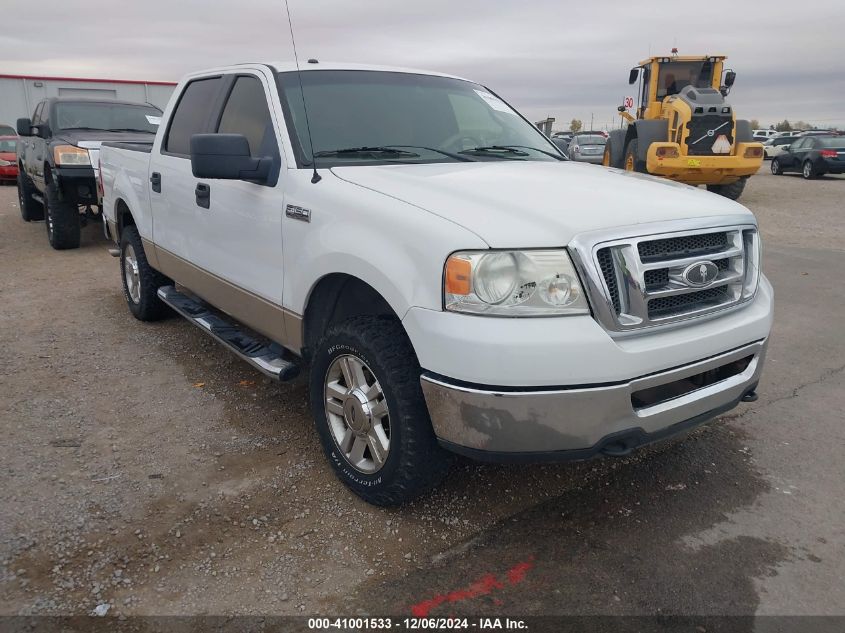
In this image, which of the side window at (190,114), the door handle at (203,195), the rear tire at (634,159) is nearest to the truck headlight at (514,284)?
the door handle at (203,195)

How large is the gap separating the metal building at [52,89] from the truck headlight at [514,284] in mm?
23898

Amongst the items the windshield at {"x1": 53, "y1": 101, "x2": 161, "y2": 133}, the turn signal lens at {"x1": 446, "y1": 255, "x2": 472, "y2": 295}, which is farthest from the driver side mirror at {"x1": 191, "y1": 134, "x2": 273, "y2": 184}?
the windshield at {"x1": 53, "y1": 101, "x2": 161, "y2": 133}

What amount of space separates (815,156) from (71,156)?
21980 mm

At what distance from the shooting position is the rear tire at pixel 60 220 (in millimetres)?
8875

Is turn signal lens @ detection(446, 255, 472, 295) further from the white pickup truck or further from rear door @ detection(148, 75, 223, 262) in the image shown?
rear door @ detection(148, 75, 223, 262)

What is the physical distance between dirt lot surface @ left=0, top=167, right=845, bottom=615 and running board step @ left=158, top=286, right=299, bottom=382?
1.38ft

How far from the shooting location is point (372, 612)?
2.42 metres

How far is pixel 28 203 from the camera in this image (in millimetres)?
11523

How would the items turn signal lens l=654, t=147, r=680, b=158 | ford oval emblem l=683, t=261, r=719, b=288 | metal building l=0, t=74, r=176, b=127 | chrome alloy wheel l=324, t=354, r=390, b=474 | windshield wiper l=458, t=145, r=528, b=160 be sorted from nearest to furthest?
ford oval emblem l=683, t=261, r=719, b=288 → chrome alloy wheel l=324, t=354, r=390, b=474 → windshield wiper l=458, t=145, r=528, b=160 → turn signal lens l=654, t=147, r=680, b=158 → metal building l=0, t=74, r=176, b=127

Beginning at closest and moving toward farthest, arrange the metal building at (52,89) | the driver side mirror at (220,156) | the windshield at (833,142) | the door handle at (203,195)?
the driver side mirror at (220,156), the door handle at (203,195), the windshield at (833,142), the metal building at (52,89)

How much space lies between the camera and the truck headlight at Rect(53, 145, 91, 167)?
330 inches

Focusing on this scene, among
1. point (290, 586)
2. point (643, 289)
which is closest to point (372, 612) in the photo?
point (290, 586)

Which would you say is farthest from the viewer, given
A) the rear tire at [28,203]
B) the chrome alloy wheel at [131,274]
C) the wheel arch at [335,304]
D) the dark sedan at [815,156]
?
the dark sedan at [815,156]

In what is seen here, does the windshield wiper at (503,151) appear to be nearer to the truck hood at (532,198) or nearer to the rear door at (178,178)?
the truck hood at (532,198)
